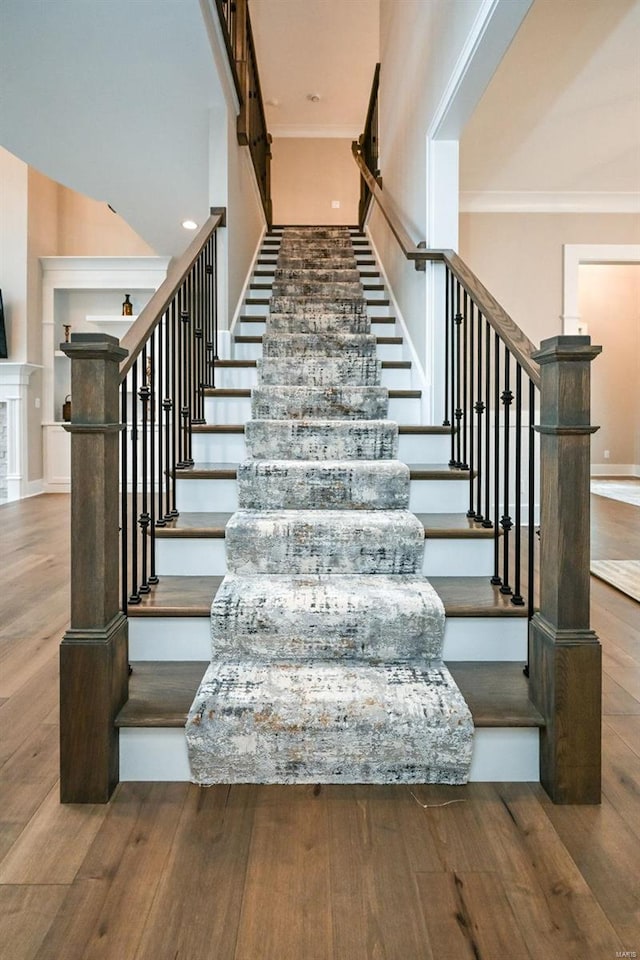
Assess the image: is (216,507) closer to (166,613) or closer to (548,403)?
(166,613)

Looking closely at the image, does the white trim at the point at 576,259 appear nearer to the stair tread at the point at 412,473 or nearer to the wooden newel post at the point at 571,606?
the stair tread at the point at 412,473

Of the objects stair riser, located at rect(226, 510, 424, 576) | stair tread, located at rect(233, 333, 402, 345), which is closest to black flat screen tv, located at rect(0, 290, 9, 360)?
stair tread, located at rect(233, 333, 402, 345)

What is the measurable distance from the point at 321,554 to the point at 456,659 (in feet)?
1.70

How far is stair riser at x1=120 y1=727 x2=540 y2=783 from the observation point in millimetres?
1483

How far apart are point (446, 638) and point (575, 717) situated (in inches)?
17.1

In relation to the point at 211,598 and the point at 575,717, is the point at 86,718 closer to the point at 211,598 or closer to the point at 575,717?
the point at 211,598

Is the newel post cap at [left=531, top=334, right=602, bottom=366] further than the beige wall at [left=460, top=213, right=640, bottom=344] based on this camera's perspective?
No

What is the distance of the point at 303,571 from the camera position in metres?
1.95

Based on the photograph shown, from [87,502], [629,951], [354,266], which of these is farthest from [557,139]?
[629,951]

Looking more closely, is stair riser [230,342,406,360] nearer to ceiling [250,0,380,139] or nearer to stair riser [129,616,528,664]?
stair riser [129,616,528,664]

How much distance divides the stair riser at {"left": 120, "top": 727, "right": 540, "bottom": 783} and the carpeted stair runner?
0.06m

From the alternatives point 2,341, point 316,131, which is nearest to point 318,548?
point 2,341

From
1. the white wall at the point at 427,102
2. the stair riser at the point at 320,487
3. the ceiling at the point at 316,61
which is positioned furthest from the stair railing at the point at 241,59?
the stair riser at the point at 320,487

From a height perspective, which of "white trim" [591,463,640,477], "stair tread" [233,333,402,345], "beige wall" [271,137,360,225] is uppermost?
"beige wall" [271,137,360,225]
